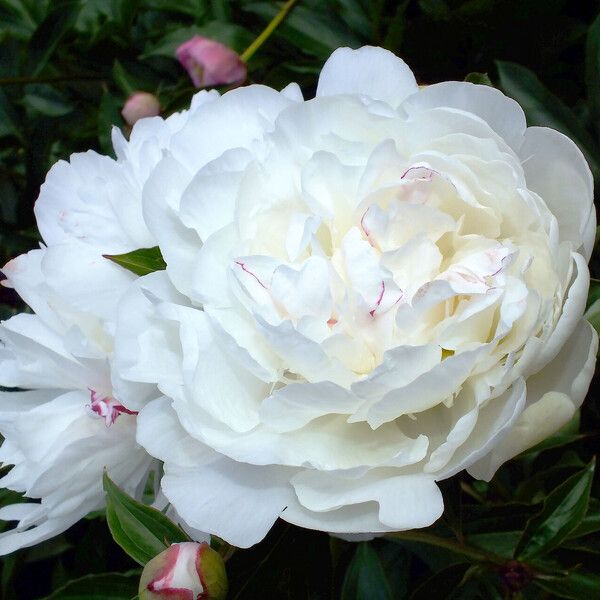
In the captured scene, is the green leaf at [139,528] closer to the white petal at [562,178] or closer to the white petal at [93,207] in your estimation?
the white petal at [93,207]

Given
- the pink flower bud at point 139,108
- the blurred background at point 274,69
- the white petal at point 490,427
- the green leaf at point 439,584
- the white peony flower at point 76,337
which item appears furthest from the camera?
the pink flower bud at point 139,108

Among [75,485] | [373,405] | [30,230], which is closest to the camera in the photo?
[373,405]

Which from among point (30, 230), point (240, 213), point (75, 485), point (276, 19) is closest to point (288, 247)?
point (240, 213)

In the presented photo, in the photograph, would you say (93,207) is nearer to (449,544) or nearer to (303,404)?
(303,404)

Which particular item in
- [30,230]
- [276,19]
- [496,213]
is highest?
[496,213]

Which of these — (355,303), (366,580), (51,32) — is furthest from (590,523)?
(51,32)

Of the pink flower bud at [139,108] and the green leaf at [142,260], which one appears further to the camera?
the pink flower bud at [139,108]

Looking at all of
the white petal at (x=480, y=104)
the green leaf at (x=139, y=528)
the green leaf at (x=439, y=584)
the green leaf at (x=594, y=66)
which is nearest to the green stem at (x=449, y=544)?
the green leaf at (x=439, y=584)

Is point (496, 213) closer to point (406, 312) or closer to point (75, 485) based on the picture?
point (406, 312)
